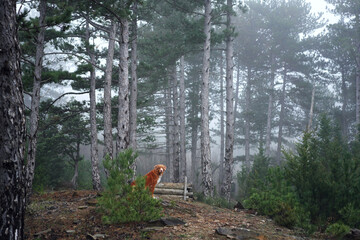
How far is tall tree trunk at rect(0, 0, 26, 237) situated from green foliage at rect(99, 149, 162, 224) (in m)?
1.87

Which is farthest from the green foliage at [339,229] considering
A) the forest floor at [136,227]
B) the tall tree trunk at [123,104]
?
the tall tree trunk at [123,104]

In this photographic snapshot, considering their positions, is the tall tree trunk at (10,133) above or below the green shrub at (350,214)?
above

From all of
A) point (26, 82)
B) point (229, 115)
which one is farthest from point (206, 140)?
point (26, 82)

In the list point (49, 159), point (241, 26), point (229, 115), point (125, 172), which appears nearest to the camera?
point (125, 172)

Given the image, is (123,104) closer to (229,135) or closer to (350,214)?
(229,135)

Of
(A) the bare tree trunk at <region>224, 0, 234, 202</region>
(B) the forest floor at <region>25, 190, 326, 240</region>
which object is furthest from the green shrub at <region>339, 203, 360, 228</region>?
(A) the bare tree trunk at <region>224, 0, 234, 202</region>

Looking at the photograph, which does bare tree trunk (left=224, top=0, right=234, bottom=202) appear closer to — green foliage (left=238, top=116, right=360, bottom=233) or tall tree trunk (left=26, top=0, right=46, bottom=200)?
green foliage (left=238, top=116, right=360, bottom=233)

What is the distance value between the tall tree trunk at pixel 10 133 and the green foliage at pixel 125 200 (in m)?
1.87

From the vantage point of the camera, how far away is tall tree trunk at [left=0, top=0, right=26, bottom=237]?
378 centimetres

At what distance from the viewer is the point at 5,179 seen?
3795mm

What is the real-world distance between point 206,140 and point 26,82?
8.60 meters

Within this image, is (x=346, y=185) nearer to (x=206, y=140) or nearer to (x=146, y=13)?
(x=206, y=140)

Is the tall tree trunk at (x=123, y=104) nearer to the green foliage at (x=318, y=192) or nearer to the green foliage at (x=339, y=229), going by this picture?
the green foliage at (x=318, y=192)

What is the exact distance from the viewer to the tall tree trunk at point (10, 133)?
378 centimetres
